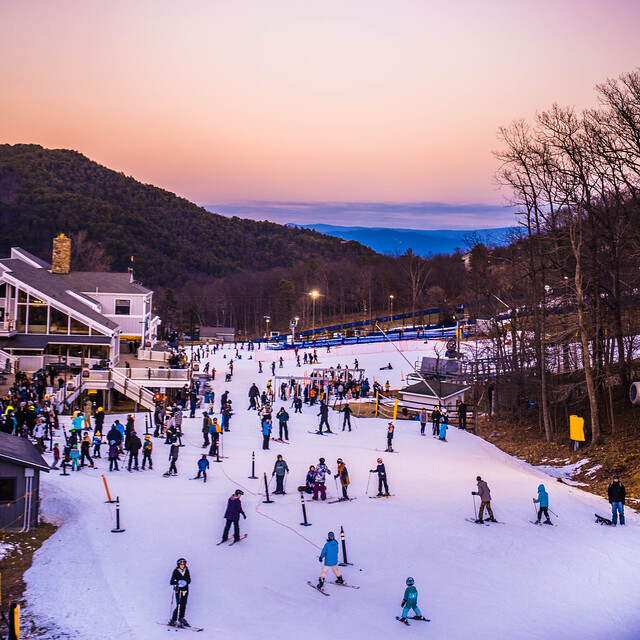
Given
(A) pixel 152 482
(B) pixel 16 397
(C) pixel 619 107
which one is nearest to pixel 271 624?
(A) pixel 152 482

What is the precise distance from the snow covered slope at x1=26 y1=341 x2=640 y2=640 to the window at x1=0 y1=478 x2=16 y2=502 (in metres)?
1.48

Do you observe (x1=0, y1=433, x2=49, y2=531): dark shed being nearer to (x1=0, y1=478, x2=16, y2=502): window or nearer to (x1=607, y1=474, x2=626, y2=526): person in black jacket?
(x1=0, y1=478, x2=16, y2=502): window

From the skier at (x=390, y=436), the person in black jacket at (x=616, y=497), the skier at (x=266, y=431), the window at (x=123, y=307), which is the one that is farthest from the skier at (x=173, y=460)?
the window at (x=123, y=307)

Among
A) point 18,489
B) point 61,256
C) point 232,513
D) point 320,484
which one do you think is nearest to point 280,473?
point 320,484

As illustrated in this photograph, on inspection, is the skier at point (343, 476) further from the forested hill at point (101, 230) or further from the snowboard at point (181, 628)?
the forested hill at point (101, 230)

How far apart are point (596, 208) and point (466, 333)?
3671 centimetres

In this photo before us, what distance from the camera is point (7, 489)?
1548cm

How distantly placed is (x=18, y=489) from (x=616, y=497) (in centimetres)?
1552

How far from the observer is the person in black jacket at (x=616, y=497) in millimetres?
17922

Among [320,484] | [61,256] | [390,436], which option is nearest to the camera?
[320,484]

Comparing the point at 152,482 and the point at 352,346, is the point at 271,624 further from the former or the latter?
the point at 352,346

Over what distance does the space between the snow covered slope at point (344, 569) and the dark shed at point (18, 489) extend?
1008 millimetres

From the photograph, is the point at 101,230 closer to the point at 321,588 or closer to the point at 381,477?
the point at 381,477

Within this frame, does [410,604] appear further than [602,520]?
No
